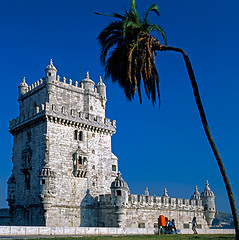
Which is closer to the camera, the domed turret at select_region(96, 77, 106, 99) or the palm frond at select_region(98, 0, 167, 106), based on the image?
the palm frond at select_region(98, 0, 167, 106)

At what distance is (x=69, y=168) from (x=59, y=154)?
208 cm

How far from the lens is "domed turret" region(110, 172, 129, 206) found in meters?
41.7

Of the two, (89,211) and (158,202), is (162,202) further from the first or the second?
(89,211)

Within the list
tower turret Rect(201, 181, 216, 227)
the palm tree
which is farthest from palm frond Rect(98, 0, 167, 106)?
tower turret Rect(201, 181, 216, 227)

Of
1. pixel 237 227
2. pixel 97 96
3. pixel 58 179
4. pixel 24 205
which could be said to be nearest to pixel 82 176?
pixel 58 179

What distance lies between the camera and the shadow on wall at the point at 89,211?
142ft

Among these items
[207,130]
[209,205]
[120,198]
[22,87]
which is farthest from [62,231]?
[209,205]

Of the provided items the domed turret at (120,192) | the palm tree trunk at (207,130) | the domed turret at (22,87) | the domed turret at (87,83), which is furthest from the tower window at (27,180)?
the palm tree trunk at (207,130)

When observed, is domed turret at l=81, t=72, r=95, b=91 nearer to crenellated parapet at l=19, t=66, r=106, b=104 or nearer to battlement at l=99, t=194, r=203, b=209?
crenellated parapet at l=19, t=66, r=106, b=104

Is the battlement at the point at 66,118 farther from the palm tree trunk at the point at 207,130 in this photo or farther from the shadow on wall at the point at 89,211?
the palm tree trunk at the point at 207,130

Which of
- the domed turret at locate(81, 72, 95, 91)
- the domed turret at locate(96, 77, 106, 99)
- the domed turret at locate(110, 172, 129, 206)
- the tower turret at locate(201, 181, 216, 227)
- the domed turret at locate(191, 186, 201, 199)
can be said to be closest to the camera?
the domed turret at locate(110, 172, 129, 206)

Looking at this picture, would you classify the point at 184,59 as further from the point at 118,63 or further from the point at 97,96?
the point at 97,96

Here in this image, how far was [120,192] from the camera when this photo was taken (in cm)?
4203

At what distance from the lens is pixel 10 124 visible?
4919cm
